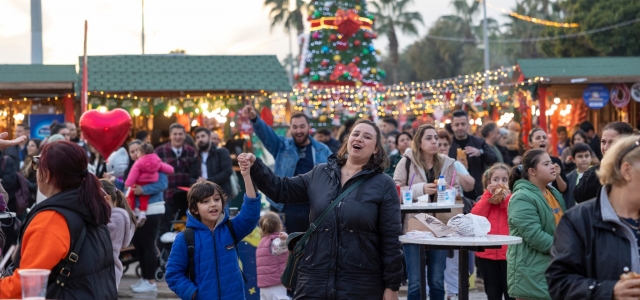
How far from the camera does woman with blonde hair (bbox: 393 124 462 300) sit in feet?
28.0

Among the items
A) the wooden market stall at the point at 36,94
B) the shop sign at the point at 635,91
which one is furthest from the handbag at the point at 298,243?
the shop sign at the point at 635,91

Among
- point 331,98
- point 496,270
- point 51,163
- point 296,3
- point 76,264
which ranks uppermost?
point 296,3

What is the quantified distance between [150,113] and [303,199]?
16.1m

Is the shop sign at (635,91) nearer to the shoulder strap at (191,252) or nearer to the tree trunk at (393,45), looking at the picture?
the shoulder strap at (191,252)


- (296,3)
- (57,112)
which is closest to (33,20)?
(57,112)

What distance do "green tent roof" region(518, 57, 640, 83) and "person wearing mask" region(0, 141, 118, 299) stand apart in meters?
17.5

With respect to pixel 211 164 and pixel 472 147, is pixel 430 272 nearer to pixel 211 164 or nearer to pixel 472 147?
pixel 472 147

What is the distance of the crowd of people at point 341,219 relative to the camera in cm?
396

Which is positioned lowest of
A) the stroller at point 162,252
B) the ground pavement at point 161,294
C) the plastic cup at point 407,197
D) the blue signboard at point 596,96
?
the ground pavement at point 161,294

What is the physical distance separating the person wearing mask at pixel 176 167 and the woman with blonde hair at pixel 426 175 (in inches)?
182

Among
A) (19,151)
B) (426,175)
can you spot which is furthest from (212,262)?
(19,151)

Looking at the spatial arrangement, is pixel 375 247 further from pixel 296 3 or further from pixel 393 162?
pixel 296 3

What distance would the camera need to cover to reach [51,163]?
185 inches

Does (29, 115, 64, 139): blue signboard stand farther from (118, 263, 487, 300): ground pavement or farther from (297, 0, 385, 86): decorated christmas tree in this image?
(297, 0, 385, 86): decorated christmas tree
